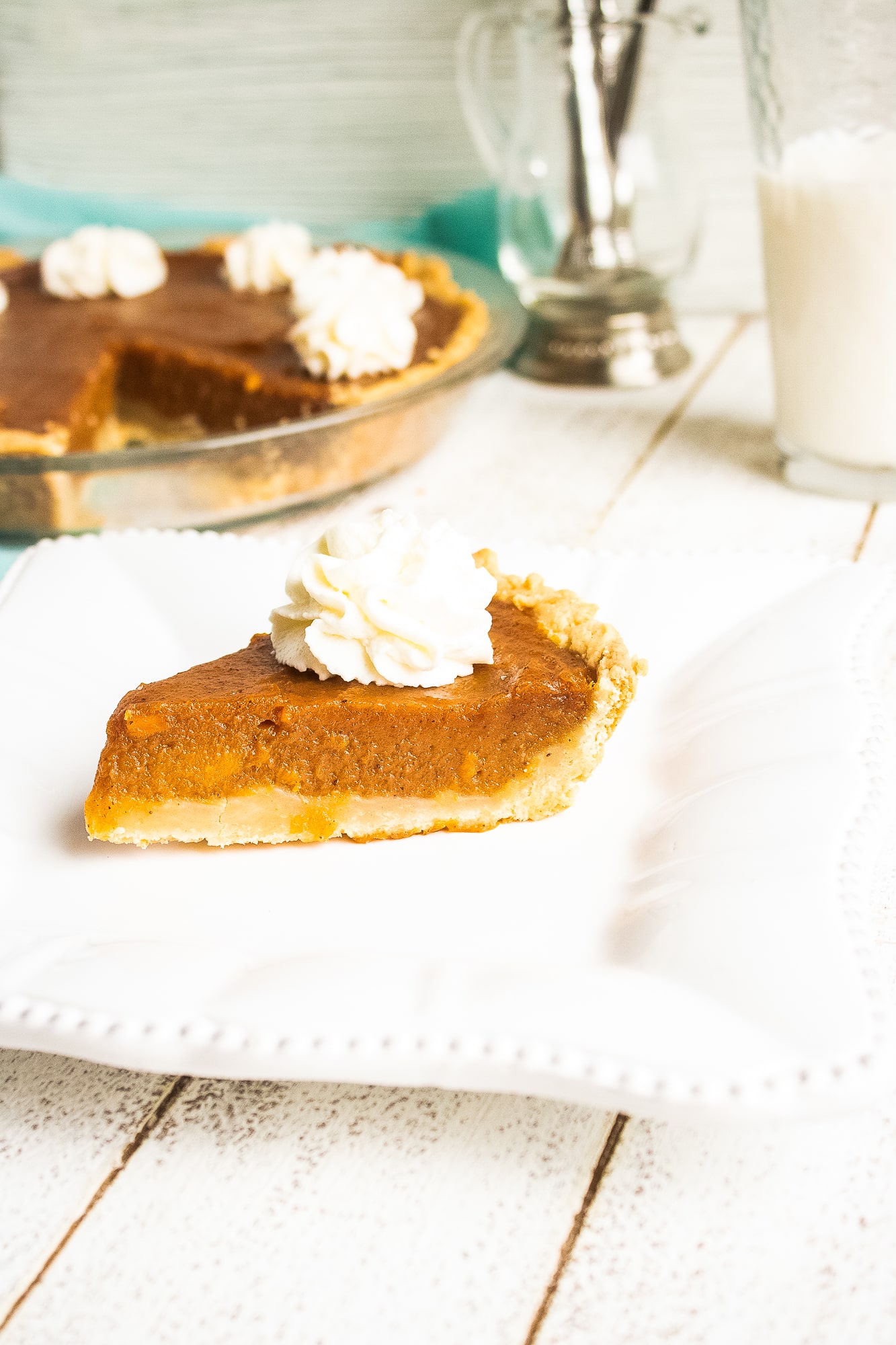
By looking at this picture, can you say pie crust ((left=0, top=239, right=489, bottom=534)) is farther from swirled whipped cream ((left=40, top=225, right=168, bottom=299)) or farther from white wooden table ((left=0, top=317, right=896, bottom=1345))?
white wooden table ((left=0, top=317, right=896, bottom=1345))

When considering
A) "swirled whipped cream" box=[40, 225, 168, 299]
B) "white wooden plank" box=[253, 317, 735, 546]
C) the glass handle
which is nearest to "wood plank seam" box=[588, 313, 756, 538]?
"white wooden plank" box=[253, 317, 735, 546]

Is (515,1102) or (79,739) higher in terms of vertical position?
(79,739)

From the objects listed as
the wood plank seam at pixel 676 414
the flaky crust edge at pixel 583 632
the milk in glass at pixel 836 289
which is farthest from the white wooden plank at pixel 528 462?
the flaky crust edge at pixel 583 632

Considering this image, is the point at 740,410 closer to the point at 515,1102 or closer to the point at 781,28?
the point at 781,28

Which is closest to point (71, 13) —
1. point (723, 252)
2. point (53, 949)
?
point (723, 252)

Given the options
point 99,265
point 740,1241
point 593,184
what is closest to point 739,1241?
point 740,1241
